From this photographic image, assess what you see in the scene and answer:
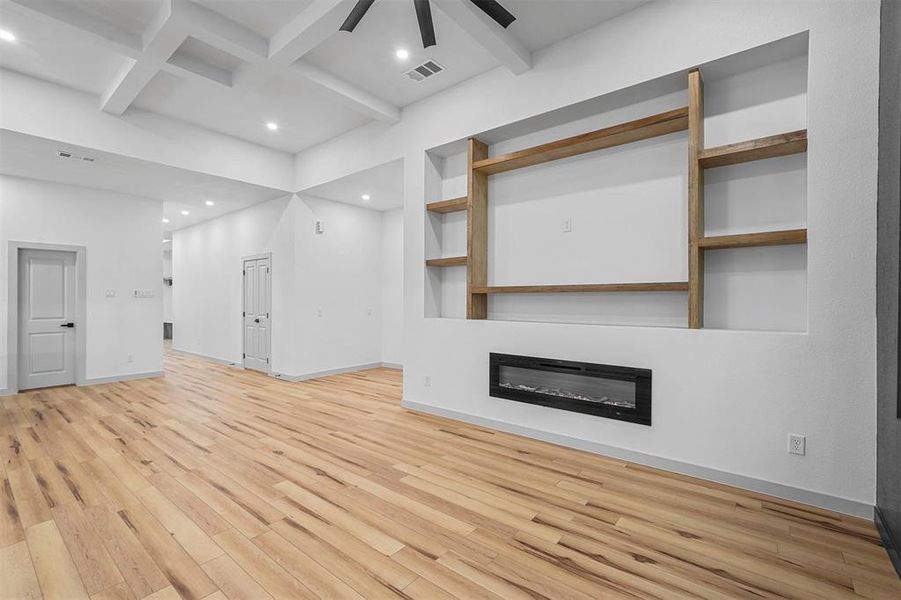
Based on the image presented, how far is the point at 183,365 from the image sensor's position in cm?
801

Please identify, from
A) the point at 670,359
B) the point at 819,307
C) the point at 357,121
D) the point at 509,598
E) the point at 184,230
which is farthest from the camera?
the point at 184,230

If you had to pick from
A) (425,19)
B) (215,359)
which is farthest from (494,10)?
(215,359)

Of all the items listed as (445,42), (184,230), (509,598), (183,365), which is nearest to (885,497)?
(509,598)

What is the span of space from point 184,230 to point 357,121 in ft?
21.3

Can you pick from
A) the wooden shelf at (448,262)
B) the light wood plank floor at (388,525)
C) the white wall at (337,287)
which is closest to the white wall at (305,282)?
the white wall at (337,287)

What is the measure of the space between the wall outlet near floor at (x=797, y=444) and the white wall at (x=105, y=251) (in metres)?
8.07

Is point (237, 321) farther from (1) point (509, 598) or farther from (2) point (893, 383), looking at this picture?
(2) point (893, 383)

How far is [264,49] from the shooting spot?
372 cm

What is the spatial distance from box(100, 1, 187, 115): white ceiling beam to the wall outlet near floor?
521cm

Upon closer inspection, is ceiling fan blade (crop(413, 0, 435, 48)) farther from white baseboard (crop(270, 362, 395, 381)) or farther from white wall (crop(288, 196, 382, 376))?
Result: white baseboard (crop(270, 362, 395, 381))

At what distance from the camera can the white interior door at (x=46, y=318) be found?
582cm

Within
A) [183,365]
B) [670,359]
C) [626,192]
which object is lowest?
[183,365]

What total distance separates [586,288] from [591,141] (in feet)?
4.06

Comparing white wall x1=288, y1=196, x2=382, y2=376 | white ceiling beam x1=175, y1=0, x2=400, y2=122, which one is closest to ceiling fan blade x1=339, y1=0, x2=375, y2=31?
white ceiling beam x1=175, y1=0, x2=400, y2=122
